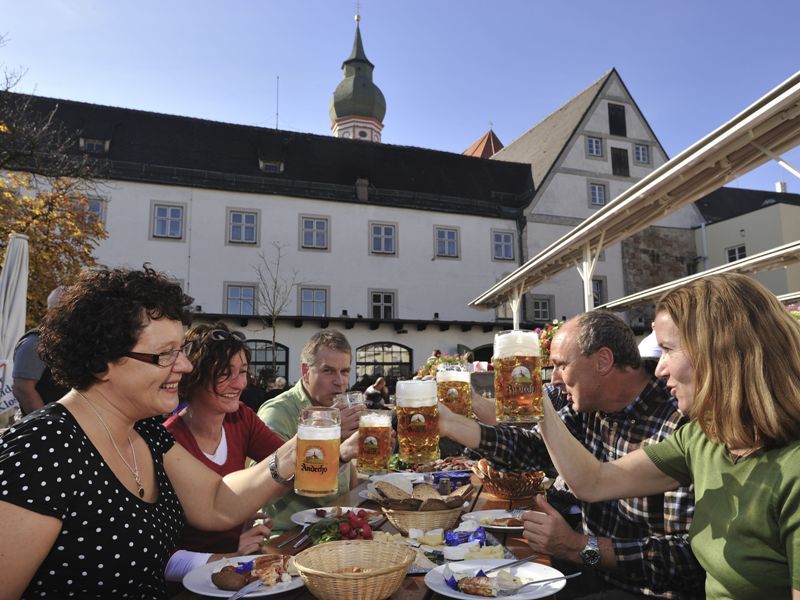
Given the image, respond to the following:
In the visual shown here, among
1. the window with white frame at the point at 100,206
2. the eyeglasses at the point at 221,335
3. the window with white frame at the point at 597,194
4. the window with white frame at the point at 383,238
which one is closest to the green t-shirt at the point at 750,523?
the eyeglasses at the point at 221,335

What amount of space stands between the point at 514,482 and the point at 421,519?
0.83 meters

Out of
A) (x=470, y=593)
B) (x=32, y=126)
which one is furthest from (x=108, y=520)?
(x=32, y=126)

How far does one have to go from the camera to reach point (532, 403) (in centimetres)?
181

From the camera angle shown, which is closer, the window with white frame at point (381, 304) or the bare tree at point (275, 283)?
the bare tree at point (275, 283)

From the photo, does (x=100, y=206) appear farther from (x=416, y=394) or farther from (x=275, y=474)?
(x=416, y=394)

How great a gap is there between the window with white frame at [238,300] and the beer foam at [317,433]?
60.0 feet

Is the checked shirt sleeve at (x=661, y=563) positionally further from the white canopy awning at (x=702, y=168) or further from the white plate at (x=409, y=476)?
the white canopy awning at (x=702, y=168)

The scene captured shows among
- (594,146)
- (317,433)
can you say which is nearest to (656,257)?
(594,146)

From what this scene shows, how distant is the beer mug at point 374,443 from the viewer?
1895 mm

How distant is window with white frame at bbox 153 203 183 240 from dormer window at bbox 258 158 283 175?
372 cm

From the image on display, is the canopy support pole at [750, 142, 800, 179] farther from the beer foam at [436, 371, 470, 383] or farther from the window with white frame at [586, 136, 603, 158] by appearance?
the window with white frame at [586, 136, 603, 158]

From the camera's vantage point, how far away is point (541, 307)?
2294 centimetres

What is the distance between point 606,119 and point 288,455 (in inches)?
991

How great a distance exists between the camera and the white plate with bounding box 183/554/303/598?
1.71 metres
